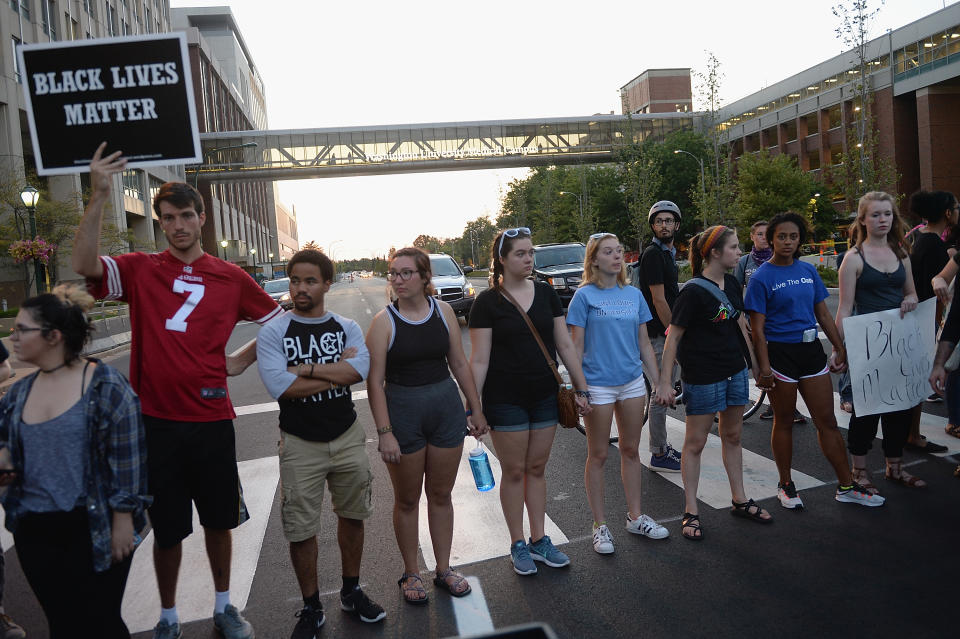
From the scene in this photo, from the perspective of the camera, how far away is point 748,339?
15.8 feet

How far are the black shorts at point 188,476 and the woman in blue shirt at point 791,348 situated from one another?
3451 mm

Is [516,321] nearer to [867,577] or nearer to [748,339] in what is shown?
[748,339]

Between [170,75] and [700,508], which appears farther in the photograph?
[700,508]

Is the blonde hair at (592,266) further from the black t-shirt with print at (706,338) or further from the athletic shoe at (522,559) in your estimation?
the athletic shoe at (522,559)

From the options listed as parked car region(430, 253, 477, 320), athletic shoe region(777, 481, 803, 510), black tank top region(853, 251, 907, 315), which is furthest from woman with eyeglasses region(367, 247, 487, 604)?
parked car region(430, 253, 477, 320)

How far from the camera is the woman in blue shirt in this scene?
15.4ft

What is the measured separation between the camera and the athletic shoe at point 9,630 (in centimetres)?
351

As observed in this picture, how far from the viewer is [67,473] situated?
102 inches

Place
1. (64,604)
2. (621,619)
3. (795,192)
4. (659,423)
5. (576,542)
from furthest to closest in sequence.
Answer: (795,192)
(659,423)
(576,542)
(621,619)
(64,604)

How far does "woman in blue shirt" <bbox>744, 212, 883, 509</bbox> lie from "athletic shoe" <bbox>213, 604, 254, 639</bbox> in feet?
11.6

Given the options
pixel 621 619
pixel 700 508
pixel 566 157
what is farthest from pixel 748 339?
pixel 566 157

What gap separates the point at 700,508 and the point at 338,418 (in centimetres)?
286

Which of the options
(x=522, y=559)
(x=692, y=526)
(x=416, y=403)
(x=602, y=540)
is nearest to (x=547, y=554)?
(x=522, y=559)

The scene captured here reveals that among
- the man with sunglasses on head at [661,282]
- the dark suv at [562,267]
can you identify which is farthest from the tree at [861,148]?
the man with sunglasses on head at [661,282]
